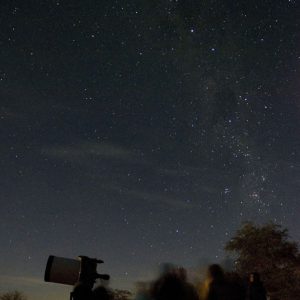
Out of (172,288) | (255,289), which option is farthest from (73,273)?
(255,289)

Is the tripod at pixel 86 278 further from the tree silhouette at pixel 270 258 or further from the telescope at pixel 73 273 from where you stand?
the tree silhouette at pixel 270 258

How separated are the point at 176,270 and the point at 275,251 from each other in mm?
23356

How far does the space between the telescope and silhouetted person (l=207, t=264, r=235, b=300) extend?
78.1 inches

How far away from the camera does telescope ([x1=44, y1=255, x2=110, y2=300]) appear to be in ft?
13.6

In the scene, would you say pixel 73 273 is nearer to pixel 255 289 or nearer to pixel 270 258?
pixel 255 289

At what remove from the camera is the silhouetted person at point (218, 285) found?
5.73 metres

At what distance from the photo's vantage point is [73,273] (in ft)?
14.1

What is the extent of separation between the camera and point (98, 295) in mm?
4750

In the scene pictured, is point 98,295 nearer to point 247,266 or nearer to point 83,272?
point 83,272

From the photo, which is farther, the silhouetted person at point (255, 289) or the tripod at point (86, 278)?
the silhouetted person at point (255, 289)

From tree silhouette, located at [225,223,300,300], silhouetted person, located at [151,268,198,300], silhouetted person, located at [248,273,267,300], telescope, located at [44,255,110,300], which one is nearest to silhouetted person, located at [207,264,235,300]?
silhouetted person, located at [248,273,267,300]

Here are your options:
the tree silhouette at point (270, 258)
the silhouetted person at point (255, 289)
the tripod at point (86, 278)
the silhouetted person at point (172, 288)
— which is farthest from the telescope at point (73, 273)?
the tree silhouette at point (270, 258)

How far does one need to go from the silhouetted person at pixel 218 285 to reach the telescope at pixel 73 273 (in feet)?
6.51

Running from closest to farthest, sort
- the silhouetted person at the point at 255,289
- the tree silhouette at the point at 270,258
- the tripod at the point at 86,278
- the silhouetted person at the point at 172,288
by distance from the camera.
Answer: the tripod at the point at 86,278, the silhouetted person at the point at 172,288, the silhouetted person at the point at 255,289, the tree silhouette at the point at 270,258
